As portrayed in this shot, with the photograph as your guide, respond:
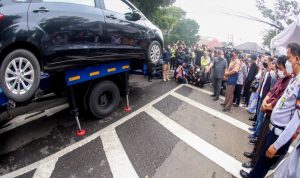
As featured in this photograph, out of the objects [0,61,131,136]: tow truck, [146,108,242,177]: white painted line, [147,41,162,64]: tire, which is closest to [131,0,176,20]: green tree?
[147,41,162,64]: tire

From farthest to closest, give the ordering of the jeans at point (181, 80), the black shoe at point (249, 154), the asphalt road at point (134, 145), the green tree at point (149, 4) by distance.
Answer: the green tree at point (149, 4), the jeans at point (181, 80), the black shoe at point (249, 154), the asphalt road at point (134, 145)

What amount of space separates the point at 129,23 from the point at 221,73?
409 cm

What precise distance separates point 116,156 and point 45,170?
3.87 ft

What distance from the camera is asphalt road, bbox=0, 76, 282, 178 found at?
12.1 ft

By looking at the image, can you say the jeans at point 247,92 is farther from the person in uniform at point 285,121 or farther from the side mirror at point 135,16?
the person in uniform at point 285,121

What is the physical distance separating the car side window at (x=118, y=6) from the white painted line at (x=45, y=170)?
3074 millimetres

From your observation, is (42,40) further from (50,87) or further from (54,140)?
(54,140)

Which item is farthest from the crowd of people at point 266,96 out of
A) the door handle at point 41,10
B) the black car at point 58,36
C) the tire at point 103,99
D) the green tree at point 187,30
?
the green tree at point 187,30

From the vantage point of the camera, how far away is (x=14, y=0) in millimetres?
2963

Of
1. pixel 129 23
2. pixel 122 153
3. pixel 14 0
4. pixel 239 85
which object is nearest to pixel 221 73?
pixel 239 85

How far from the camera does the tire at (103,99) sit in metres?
4.96

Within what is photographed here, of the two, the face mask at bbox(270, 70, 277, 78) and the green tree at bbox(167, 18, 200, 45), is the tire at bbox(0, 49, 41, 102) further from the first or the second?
the green tree at bbox(167, 18, 200, 45)

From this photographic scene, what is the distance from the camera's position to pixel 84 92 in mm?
4891

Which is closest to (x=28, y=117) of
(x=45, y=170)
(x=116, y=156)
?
(x=45, y=170)
